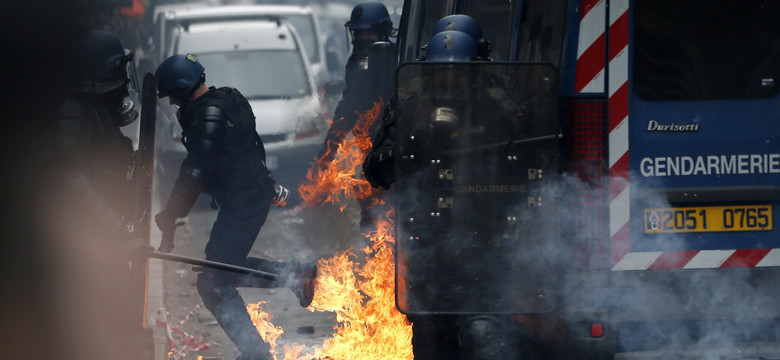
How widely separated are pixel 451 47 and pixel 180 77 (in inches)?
77.9

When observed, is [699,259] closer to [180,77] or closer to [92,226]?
[92,226]

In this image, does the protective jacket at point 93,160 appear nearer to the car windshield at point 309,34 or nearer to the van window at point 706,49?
the van window at point 706,49

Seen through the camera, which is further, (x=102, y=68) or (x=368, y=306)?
(x=368, y=306)

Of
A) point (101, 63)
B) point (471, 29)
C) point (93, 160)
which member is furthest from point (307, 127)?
point (471, 29)

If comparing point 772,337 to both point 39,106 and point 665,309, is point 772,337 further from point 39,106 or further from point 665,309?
point 39,106

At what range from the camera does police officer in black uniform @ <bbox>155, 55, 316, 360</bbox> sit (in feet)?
19.3

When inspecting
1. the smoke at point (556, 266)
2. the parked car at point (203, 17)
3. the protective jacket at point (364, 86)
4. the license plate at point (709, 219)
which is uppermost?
the parked car at point (203, 17)

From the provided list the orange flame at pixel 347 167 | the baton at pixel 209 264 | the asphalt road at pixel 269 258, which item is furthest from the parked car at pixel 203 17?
the baton at pixel 209 264

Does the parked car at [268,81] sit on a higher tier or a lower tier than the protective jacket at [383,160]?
higher

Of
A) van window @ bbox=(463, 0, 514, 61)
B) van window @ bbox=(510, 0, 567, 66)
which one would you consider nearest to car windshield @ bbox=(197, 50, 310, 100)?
van window @ bbox=(463, 0, 514, 61)

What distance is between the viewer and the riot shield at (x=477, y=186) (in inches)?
163

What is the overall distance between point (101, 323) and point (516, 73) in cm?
227

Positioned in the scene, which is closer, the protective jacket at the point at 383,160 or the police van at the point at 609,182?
the police van at the point at 609,182

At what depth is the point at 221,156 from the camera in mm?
6070
